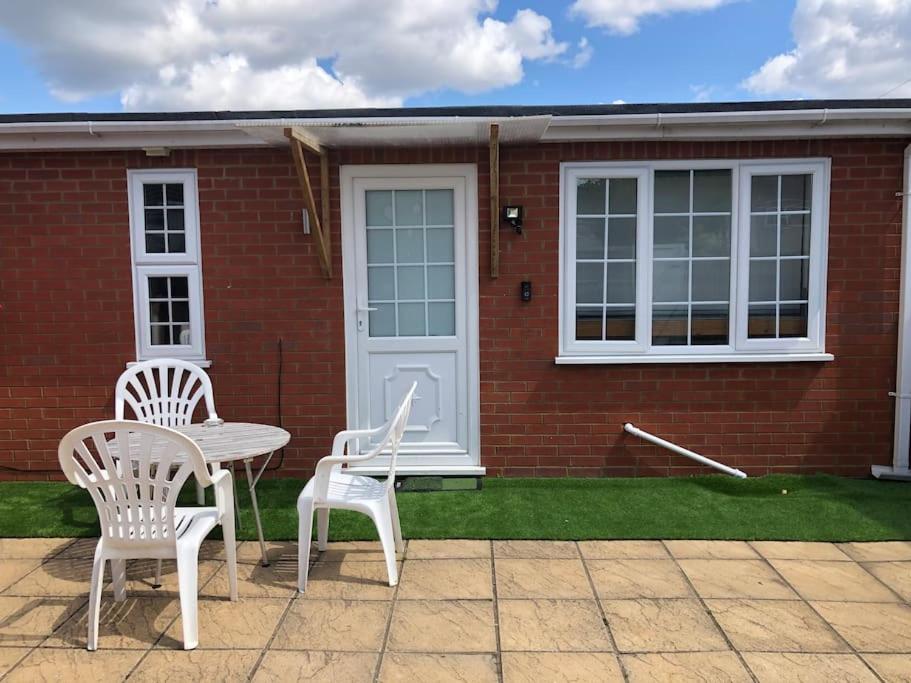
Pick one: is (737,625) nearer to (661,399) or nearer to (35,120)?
(661,399)

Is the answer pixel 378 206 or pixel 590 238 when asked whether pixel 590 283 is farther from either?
pixel 378 206

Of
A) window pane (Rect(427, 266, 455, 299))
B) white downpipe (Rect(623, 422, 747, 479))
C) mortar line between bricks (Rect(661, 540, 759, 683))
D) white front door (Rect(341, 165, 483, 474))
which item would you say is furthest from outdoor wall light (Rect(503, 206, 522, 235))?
mortar line between bricks (Rect(661, 540, 759, 683))

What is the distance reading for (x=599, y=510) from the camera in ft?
14.0

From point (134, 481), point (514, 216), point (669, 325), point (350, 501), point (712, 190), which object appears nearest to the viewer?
point (134, 481)

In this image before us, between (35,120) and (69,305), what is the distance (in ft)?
4.24

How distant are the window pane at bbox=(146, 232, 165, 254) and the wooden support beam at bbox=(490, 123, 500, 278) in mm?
2411

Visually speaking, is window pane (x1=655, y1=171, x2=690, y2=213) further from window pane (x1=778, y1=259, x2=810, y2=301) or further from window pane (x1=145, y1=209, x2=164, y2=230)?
window pane (x1=145, y1=209, x2=164, y2=230)

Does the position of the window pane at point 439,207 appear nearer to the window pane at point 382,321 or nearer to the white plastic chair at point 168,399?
the window pane at point 382,321

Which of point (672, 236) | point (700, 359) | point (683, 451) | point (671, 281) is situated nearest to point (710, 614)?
point (683, 451)

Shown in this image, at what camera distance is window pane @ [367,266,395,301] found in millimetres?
4871

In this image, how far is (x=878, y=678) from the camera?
252cm

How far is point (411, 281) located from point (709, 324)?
2231mm

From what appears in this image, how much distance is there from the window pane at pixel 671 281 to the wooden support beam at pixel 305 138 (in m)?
2.53

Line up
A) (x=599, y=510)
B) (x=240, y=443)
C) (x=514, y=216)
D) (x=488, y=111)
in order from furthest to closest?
(x=514, y=216) < (x=488, y=111) < (x=599, y=510) < (x=240, y=443)
